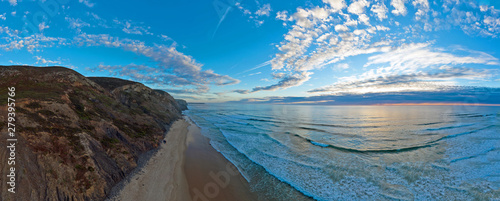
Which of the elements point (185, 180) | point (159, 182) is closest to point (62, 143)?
point (159, 182)

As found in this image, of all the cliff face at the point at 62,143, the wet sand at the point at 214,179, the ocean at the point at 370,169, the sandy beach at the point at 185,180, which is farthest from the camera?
the ocean at the point at 370,169

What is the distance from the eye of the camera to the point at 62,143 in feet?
41.5

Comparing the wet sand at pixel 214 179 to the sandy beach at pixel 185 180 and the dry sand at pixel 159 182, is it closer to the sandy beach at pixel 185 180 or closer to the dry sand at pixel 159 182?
the sandy beach at pixel 185 180

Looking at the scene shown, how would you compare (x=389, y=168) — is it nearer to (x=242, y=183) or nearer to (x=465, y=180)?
(x=465, y=180)

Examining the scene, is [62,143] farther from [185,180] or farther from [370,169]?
[370,169]

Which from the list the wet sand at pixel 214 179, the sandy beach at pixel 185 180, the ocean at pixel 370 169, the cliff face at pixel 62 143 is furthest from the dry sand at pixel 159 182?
the ocean at pixel 370 169

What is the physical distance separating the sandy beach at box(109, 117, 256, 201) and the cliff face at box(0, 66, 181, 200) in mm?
1579

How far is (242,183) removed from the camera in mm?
14867

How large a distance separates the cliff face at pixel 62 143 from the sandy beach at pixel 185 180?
5.18 feet

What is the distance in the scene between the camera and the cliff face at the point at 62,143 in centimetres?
998

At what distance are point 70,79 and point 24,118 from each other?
17591mm

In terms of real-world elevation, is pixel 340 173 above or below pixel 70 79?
below

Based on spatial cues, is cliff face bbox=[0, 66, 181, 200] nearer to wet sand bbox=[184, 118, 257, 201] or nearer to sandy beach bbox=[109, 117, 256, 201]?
sandy beach bbox=[109, 117, 256, 201]

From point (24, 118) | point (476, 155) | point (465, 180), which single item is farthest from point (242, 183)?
point (476, 155)
